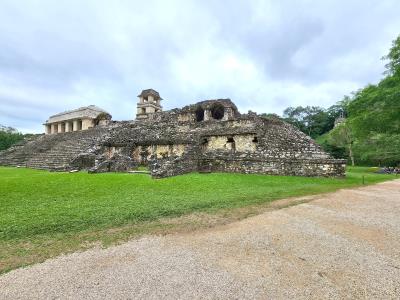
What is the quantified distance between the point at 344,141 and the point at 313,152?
27.8 meters

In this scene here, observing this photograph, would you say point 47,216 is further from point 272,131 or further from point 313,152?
point 272,131

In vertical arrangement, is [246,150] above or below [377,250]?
above

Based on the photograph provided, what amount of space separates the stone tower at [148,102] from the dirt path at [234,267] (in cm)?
3601

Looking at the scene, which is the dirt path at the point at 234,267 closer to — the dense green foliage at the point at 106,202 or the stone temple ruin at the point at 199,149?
the dense green foliage at the point at 106,202

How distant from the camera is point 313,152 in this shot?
41.2ft

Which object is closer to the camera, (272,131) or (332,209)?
(332,209)

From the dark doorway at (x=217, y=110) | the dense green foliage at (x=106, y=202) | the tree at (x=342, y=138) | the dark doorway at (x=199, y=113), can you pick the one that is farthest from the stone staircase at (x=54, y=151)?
the tree at (x=342, y=138)

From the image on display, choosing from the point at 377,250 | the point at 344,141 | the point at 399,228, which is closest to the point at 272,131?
the point at 399,228

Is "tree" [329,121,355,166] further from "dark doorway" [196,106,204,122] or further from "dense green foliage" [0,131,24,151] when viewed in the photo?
"dense green foliage" [0,131,24,151]

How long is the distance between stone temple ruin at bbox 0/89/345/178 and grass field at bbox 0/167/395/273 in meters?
3.21

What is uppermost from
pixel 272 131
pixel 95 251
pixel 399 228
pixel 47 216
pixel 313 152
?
pixel 272 131

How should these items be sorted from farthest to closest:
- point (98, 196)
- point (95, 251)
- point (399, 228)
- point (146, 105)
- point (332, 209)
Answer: point (146, 105) < point (98, 196) < point (332, 209) < point (399, 228) < point (95, 251)

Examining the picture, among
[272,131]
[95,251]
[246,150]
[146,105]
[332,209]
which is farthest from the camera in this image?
[146,105]

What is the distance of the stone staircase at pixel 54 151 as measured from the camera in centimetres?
1846
